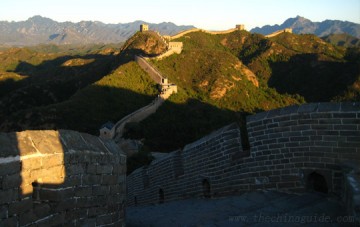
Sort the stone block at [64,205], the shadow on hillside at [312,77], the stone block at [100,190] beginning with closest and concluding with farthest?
the stone block at [64,205], the stone block at [100,190], the shadow on hillside at [312,77]

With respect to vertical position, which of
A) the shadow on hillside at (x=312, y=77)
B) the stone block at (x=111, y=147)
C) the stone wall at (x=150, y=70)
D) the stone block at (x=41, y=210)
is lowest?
the stone block at (x=41, y=210)

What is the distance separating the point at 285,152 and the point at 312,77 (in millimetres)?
74347

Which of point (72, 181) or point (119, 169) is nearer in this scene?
point (72, 181)

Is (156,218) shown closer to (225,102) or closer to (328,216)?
(328,216)

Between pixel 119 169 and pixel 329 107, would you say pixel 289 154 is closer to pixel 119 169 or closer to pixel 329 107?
pixel 329 107

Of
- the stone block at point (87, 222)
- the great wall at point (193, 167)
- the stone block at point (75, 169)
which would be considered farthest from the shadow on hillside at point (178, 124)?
the stone block at point (75, 169)

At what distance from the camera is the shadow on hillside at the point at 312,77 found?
69875mm

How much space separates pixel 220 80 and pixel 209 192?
49083 mm

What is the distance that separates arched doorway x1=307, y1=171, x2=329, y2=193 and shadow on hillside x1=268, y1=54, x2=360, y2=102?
6206 centimetres

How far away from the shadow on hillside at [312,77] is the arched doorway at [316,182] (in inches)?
2443

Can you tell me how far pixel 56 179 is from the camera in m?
4.28

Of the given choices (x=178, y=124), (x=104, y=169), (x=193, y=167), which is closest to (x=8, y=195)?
(x=104, y=169)

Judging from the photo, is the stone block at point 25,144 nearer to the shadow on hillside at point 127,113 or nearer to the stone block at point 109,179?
the stone block at point 109,179

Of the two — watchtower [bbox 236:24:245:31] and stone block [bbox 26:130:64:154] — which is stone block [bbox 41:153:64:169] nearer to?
stone block [bbox 26:130:64:154]
